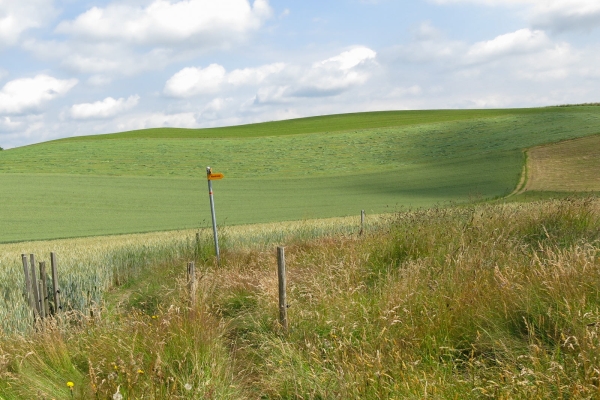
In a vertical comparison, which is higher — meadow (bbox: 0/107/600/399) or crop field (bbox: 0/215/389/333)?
meadow (bbox: 0/107/600/399)

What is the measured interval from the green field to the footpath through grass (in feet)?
43.3

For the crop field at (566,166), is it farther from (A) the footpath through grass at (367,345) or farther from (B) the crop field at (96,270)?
(A) the footpath through grass at (367,345)

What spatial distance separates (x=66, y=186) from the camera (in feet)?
111

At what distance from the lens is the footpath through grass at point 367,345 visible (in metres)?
3.98

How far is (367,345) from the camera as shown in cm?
486

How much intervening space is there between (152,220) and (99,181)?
38.0 feet

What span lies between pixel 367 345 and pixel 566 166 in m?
31.5

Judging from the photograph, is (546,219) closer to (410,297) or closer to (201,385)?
(410,297)

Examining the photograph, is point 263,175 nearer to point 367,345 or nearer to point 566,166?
point 566,166

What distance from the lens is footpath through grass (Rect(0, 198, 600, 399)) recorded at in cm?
398

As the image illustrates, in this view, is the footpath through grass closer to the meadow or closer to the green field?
the meadow

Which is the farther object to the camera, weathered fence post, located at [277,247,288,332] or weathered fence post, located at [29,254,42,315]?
weathered fence post, located at [29,254,42,315]

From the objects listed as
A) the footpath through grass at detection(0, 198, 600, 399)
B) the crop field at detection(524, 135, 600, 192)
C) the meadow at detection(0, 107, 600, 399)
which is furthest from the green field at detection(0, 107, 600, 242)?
the footpath through grass at detection(0, 198, 600, 399)

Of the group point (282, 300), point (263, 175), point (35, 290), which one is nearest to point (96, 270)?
point (35, 290)
